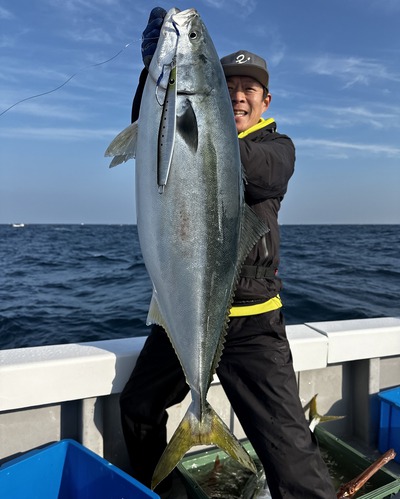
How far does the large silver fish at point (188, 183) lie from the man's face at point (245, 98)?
855mm

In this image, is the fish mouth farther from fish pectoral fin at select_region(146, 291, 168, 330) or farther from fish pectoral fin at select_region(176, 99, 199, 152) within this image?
fish pectoral fin at select_region(146, 291, 168, 330)

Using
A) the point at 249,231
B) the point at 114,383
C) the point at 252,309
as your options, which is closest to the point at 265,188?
the point at 249,231

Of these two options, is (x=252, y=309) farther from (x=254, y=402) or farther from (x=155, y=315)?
(x=155, y=315)

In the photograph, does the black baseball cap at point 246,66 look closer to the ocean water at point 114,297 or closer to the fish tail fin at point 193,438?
the fish tail fin at point 193,438

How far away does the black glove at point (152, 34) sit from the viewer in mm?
2319

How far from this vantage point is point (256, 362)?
2.59 meters

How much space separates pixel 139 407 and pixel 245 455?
78cm

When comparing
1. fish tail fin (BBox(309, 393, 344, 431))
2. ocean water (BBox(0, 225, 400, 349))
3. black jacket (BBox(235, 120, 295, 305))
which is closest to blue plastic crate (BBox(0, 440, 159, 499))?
black jacket (BBox(235, 120, 295, 305))

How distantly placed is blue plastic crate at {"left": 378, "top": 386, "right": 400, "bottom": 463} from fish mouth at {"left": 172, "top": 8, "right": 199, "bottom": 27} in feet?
10.0

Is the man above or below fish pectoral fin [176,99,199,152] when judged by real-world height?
below

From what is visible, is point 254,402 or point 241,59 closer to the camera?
point 254,402

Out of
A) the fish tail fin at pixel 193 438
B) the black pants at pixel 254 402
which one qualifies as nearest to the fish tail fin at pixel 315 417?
the black pants at pixel 254 402

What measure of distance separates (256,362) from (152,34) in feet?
5.95

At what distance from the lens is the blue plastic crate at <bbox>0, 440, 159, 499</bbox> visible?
2490 millimetres
